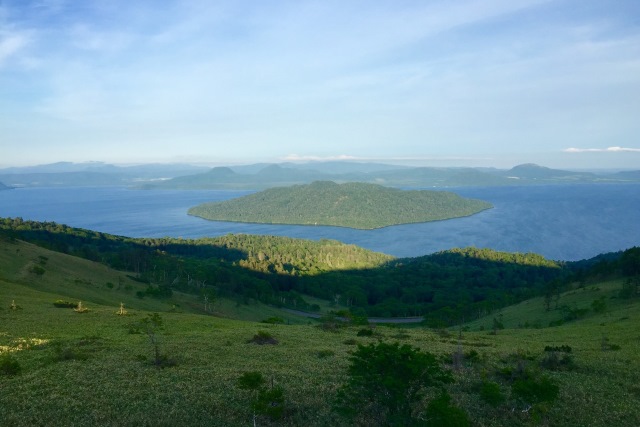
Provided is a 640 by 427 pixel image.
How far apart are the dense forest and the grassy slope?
3128cm

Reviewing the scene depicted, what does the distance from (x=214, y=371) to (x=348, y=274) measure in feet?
449

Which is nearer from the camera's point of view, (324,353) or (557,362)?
(557,362)

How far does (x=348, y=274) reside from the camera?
163 m

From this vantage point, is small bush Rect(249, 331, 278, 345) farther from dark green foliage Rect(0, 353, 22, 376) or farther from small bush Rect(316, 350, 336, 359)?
dark green foliage Rect(0, 353, 22, 376)

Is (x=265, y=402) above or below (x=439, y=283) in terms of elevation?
above

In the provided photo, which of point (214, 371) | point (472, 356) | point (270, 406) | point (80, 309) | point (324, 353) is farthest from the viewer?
point (80, 309)

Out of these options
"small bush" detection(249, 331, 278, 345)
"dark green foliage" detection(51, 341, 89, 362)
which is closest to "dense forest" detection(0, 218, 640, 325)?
"dark green foliage" detection(51, 341, 89, 362)

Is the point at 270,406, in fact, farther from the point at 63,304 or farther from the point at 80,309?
the point at 63,304

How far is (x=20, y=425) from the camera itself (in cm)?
1950

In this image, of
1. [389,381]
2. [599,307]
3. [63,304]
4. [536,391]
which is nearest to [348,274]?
[599,307]

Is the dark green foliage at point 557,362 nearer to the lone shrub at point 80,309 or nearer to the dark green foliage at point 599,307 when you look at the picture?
the dark green foliage at point 599,307

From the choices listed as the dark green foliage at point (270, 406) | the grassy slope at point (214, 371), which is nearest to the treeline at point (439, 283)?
the grassy slope at point (214, 371)

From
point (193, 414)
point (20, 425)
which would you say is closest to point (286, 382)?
point (193, 414)

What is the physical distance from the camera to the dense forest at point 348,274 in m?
96.3
